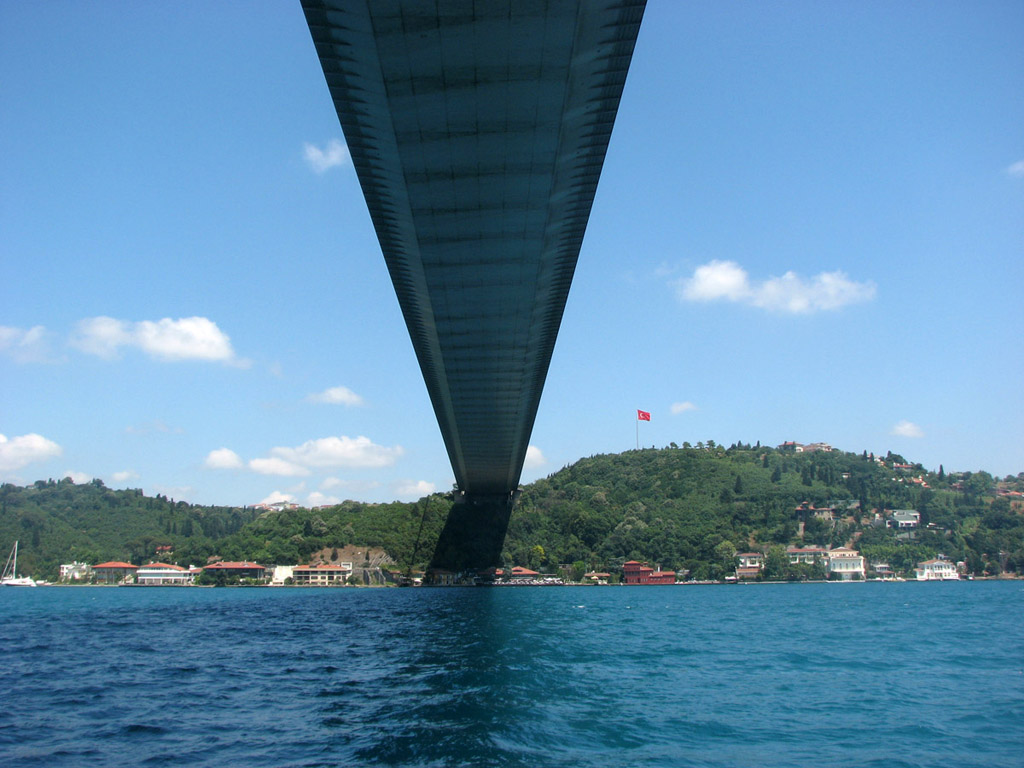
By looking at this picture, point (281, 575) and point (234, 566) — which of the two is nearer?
point (281, 575)

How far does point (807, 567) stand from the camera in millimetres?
90375

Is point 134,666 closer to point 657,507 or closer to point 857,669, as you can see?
point 857,669

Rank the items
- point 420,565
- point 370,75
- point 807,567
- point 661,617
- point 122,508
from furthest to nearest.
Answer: point 122,508 → point 807,567 → point 420,565 → point 661,617 → point 370,75

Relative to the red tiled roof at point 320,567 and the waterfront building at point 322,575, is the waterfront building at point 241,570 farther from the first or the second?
the waterfront building at point 322,575

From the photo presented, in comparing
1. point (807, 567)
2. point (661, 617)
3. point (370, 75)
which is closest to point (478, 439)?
point (661, 617)

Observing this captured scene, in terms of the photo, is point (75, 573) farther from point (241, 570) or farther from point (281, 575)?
point (281, 575)

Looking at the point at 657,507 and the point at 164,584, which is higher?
the point at 657,507

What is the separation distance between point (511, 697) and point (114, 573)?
105444 mm

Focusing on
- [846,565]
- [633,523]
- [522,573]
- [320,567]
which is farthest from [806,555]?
[320,567]

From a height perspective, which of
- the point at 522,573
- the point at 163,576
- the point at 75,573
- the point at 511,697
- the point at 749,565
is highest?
the point at 511,697

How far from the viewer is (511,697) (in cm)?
1368

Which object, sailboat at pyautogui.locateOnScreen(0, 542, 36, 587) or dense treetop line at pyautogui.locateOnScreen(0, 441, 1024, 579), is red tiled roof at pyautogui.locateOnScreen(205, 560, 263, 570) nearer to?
dense treetop line at pyautogui.locateOnScreen(0, 441, 1024, 579)

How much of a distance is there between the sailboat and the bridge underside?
102 m

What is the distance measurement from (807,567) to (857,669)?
7966cm
